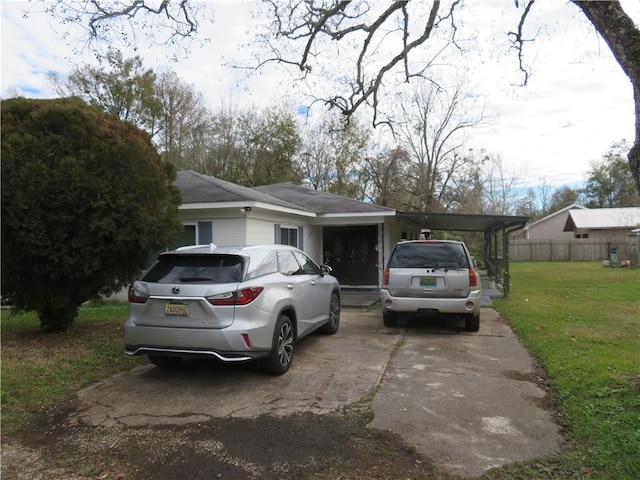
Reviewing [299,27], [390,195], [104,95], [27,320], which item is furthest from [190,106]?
[27,320]

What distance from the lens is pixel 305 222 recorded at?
14.4 meters

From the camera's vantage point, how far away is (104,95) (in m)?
26.7

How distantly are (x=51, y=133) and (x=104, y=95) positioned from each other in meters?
23.9

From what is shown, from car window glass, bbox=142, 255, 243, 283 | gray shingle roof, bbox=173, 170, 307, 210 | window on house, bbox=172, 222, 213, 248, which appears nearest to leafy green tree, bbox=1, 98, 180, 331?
car window glass, bbox=142, 255, 243, 283

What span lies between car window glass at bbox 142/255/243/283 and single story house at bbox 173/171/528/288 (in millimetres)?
5105

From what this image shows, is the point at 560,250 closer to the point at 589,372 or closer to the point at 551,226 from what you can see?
the point at 551,226

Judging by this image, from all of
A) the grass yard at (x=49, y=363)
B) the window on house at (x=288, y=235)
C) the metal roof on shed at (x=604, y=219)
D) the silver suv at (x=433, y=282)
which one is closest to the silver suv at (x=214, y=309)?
the grass yard at (x=49, y=363)

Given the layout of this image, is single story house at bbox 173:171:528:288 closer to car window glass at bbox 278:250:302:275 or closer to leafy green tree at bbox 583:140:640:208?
car window glass at bbox 278:250:302:275

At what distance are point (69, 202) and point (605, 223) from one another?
144ft

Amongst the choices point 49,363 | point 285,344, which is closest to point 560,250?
point 285,344

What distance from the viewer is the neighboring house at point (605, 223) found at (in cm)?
3744

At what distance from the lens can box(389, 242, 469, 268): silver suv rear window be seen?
771 cm

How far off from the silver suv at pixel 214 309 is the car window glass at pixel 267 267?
1cm

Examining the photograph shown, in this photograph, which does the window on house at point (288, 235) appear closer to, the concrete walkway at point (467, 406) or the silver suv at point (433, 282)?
the silver suv at point (433, 282)
